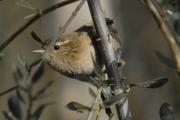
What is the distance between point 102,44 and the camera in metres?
1.84

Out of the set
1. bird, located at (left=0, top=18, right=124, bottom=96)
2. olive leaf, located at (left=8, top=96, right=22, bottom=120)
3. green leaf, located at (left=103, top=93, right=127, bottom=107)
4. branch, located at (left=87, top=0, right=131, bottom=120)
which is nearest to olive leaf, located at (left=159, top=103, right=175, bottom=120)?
green leaf, located at (left=103, top=93, right=127, bottom=107)

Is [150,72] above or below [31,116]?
below

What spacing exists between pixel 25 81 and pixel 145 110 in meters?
5.62

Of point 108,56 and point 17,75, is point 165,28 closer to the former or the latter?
point 17,75

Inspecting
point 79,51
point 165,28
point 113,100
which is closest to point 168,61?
point 165,28

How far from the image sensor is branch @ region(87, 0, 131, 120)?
5.73 ft

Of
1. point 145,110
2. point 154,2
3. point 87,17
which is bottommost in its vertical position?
point 145,110

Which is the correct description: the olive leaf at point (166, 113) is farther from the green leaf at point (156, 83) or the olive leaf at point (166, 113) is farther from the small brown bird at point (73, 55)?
the small brown bird at point (73, 55)

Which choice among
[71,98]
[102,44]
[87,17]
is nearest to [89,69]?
[102,44]

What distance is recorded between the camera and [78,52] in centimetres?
256

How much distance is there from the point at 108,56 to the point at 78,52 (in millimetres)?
787

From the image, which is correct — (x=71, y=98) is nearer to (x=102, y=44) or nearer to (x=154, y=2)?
(x=102, y=44)

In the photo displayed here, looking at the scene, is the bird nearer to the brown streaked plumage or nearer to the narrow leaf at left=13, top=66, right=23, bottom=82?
the brown streaked plumage

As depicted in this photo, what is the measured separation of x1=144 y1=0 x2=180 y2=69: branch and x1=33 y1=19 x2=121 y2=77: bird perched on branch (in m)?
0.82
